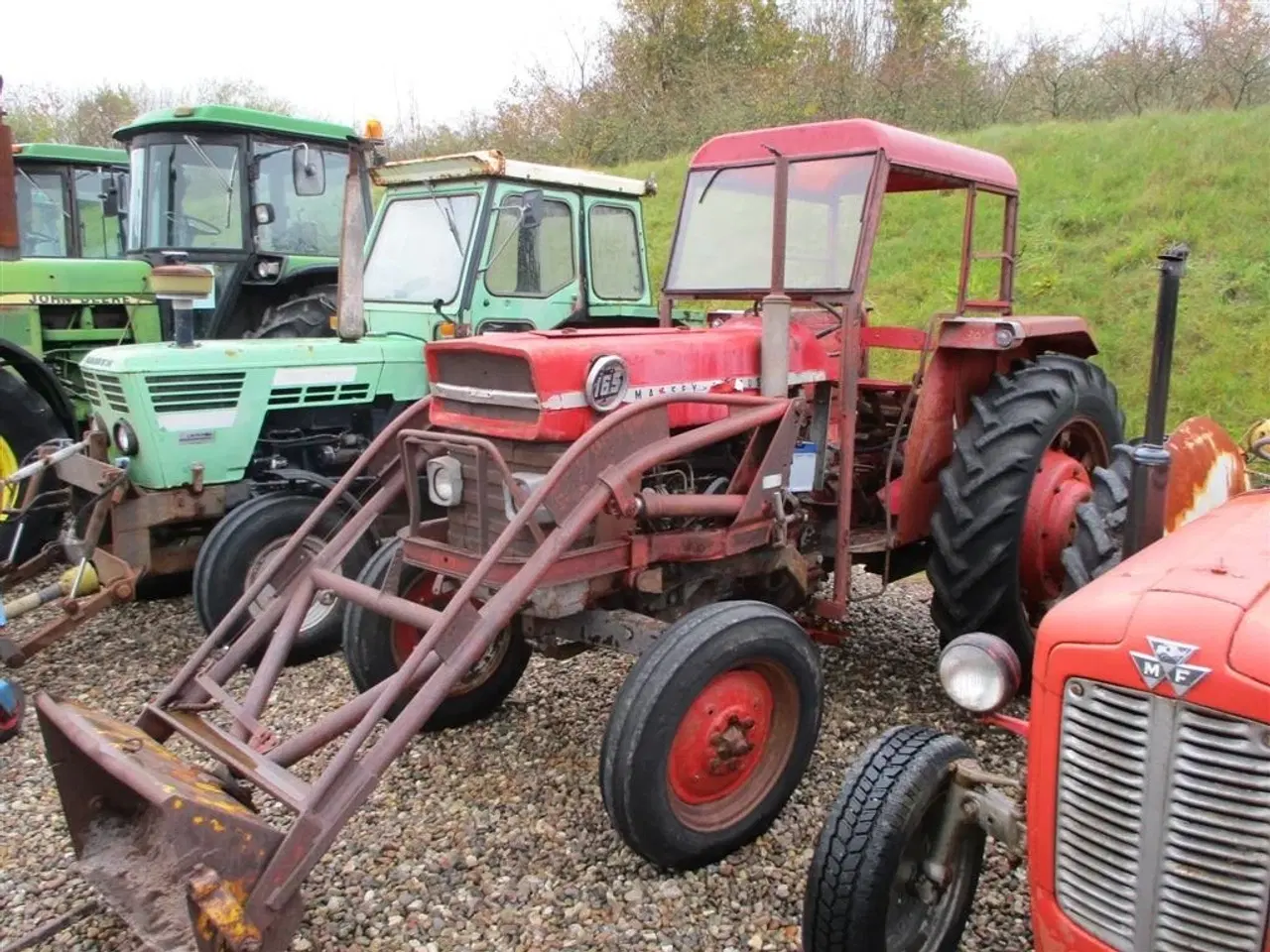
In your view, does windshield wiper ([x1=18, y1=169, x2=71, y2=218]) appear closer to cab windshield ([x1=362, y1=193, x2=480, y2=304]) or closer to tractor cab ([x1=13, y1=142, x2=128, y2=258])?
tractor cab ([x1=13, y1=142, x2=128, y2=258])

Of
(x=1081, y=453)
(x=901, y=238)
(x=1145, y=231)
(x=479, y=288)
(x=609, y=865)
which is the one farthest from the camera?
(x=901, y=238)

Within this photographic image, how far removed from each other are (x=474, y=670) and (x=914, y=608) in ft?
8.03

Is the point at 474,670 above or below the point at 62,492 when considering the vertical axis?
below

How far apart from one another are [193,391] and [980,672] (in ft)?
12.4

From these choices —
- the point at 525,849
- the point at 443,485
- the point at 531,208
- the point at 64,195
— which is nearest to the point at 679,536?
the point at 443,485

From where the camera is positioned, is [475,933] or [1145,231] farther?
[1145,231]

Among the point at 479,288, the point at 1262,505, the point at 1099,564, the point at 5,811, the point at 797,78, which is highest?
the point at 797,78

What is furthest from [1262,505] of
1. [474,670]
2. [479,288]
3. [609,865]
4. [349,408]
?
[349,408]

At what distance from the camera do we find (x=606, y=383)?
3.22 meters

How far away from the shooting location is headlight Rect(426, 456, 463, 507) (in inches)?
128

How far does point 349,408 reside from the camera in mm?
5266

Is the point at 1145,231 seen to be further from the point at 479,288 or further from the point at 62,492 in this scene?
the point at 62,492

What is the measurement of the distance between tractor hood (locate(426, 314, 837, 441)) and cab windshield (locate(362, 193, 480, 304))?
187 centimetres

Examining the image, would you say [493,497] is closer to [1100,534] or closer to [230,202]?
[1100,534]
